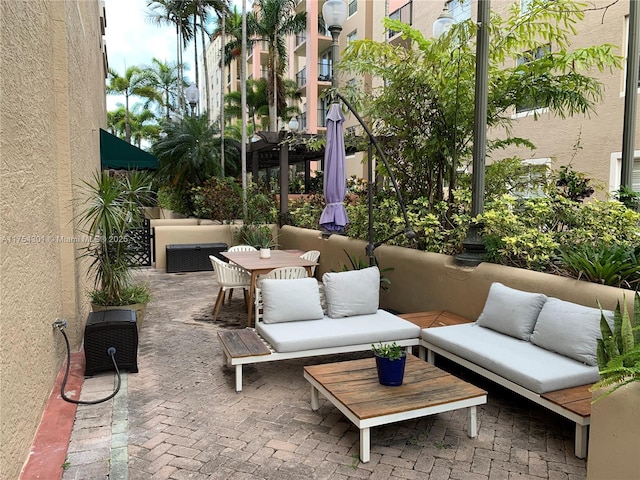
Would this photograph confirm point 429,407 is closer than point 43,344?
Yes

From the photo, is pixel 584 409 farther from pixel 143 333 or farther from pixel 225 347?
pixel 143 333

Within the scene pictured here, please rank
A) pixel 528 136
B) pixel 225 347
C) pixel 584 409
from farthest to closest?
pixel 528 136 → pixel 225 347 → pixel 584 409

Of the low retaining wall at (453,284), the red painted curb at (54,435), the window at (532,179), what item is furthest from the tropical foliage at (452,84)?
the red painted curb at (54,435)

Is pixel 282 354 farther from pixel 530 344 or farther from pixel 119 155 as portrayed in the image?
pixel 119 155

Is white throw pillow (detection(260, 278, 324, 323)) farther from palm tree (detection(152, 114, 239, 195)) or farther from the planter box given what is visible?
palm tree (detection(152, 114, 239, 195))

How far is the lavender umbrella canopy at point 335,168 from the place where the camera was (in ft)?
21.7

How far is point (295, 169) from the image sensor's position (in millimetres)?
27594

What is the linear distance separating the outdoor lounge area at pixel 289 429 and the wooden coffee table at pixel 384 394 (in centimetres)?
5

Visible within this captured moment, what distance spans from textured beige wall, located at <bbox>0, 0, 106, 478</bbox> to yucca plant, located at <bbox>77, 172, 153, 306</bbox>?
0.26m

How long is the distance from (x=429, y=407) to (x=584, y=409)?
0.98 meters

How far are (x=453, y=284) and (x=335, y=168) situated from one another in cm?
230

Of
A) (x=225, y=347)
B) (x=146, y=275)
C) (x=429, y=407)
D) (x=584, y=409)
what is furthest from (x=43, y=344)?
(x=146, y=275)

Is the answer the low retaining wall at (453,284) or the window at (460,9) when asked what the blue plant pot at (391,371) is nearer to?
the low retaining wall at (453,284)

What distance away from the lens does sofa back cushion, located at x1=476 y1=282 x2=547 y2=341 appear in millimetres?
4137
